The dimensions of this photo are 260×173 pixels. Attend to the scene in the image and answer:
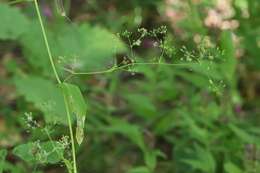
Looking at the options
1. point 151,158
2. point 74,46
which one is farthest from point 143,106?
point 74,46

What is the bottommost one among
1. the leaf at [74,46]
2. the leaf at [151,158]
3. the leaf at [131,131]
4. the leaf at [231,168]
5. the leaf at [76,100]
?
the leaf at [151,158]

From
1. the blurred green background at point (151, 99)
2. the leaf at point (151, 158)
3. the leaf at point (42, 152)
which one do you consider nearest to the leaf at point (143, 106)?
the blurred green background at point (151, 99)

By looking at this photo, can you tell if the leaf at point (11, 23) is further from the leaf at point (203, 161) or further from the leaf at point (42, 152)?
the leaf at point (42, 152)

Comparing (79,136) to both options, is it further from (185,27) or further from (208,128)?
(185,27)

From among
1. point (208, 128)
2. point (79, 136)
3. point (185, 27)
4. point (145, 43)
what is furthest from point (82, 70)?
point (79, 136)

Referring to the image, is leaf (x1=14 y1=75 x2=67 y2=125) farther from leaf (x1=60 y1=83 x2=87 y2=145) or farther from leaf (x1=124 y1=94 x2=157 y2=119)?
leaf (x1=60 y1=83 x2=87 y2=145)

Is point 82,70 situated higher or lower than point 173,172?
higher

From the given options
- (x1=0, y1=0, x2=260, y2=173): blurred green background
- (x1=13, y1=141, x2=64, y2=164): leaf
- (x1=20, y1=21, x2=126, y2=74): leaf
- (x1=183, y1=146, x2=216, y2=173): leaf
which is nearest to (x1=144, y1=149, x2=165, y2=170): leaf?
(x1=0, y1=0, x2=260, y2=173): blurred green background
